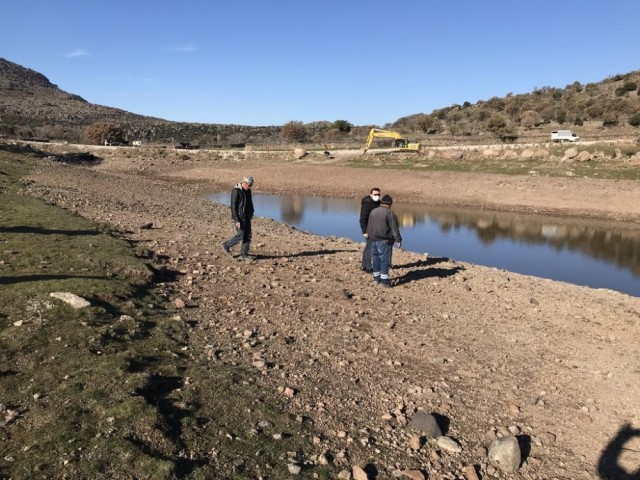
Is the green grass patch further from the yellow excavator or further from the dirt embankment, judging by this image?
the yellow excavator

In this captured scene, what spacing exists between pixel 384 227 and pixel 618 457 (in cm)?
609

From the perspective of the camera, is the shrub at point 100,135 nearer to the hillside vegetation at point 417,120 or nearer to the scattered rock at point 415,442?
the hillside vegetation at point 417,120

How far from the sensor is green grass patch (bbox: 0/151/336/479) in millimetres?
3775

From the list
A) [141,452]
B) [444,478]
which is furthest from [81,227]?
[444,478]

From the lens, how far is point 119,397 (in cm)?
456

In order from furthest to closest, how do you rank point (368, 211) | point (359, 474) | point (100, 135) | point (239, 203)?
point (100, 135) < point (368, 211) < point (239, 203) < point (359, 474)

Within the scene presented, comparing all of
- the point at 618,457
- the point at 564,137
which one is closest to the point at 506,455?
the point at 618,457

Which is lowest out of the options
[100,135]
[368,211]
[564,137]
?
[368,211]

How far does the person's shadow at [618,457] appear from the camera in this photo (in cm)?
473

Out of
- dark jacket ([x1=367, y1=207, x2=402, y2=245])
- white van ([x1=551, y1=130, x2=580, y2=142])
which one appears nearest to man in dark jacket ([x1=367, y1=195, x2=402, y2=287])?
dark jacket ([x1=367, y1=207, x2=402, y2=245])

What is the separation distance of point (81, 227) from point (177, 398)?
9.02 m

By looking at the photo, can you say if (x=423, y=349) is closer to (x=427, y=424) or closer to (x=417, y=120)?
(x=427, y=424)

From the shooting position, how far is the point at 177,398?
485cm

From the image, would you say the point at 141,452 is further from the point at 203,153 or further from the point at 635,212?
the point at 203,153
